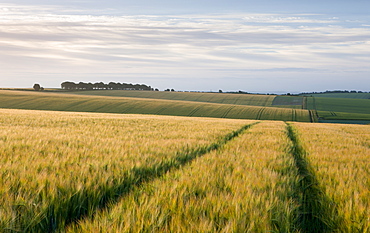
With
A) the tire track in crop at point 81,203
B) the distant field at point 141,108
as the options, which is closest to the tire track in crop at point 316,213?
the tire track in crop at point 81,203

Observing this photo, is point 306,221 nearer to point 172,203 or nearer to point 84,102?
point 172,203

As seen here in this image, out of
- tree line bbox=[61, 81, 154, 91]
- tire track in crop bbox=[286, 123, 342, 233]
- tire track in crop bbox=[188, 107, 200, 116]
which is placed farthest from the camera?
tree line bbox=[61, 81, 154, 91]

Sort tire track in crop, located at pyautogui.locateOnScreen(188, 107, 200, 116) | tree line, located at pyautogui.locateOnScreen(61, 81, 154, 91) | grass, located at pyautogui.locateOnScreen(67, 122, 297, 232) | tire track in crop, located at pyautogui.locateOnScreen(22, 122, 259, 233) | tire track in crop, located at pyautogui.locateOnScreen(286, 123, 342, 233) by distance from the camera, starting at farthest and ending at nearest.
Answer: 1. tree line, located at pyautogui.locateOnScreen(61, 81, 154, 91)
2. tire track in crop, located at pyautogui.locateOnScreen(188, 107, 200, 116)
3. tire track in crop, located at pyautogui.locateOnScreen(286, 123, 342, 233)
4. tire track in crop, located at pyautogui.locateOnScreen(22, 122, 259, 233)
5. grass, located at pyautogui.locateOnScreen(67, 122, 297, 232)

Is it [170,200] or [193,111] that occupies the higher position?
[170,200]

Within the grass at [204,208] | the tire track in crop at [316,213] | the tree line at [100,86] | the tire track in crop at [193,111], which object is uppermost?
the tree line at [100,86]

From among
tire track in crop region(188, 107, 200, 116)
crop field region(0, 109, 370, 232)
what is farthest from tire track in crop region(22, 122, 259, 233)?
tire track in crop region(188, 107, 200, 116)

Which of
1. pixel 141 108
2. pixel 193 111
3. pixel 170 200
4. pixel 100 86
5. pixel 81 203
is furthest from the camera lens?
pixel 100 86

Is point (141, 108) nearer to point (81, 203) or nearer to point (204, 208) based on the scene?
point (81, 203)

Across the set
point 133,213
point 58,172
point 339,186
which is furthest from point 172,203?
point 339,186

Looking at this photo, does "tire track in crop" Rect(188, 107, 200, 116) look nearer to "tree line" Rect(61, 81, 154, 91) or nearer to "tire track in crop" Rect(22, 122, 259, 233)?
"tire track in crop" Rect(22, 122, 259, 233)

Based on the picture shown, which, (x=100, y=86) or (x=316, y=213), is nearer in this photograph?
(x=316, y=213)

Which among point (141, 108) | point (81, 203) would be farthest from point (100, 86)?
point (81, 203)

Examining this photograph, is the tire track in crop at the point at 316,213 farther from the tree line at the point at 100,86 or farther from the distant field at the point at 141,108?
the tree line at the point at 100,86

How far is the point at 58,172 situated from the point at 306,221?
3.40 meters
